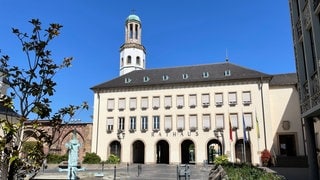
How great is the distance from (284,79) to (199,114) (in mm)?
13051

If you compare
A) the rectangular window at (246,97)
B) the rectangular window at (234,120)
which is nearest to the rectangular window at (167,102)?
the rectangular window at (234,120)

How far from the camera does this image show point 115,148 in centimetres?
4450

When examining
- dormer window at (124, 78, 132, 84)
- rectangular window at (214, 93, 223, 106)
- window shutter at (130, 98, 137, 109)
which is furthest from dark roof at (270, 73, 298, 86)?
dormer window at (124, 78, 132, 84)

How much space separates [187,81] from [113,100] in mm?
11234

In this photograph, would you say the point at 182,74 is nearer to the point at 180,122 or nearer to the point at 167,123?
the point at 180,122

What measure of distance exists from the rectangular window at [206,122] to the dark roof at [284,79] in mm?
9897

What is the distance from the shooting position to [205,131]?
134 ft

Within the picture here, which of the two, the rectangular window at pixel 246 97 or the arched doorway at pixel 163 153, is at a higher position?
the rectangular window at pixel 246 97

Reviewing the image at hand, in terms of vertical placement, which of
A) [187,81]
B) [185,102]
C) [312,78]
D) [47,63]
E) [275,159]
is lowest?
[275,159]

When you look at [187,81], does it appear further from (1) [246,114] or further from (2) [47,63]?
(2) [47,63]

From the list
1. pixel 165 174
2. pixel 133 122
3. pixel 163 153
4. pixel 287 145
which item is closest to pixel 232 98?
pixel 287 145

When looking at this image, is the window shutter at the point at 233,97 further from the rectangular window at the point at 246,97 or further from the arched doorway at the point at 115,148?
the arched doorway at the point at 115,148

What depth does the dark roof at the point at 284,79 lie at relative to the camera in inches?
1646

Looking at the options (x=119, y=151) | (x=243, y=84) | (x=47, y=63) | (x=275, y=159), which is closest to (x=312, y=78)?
(x=47, y=63)
